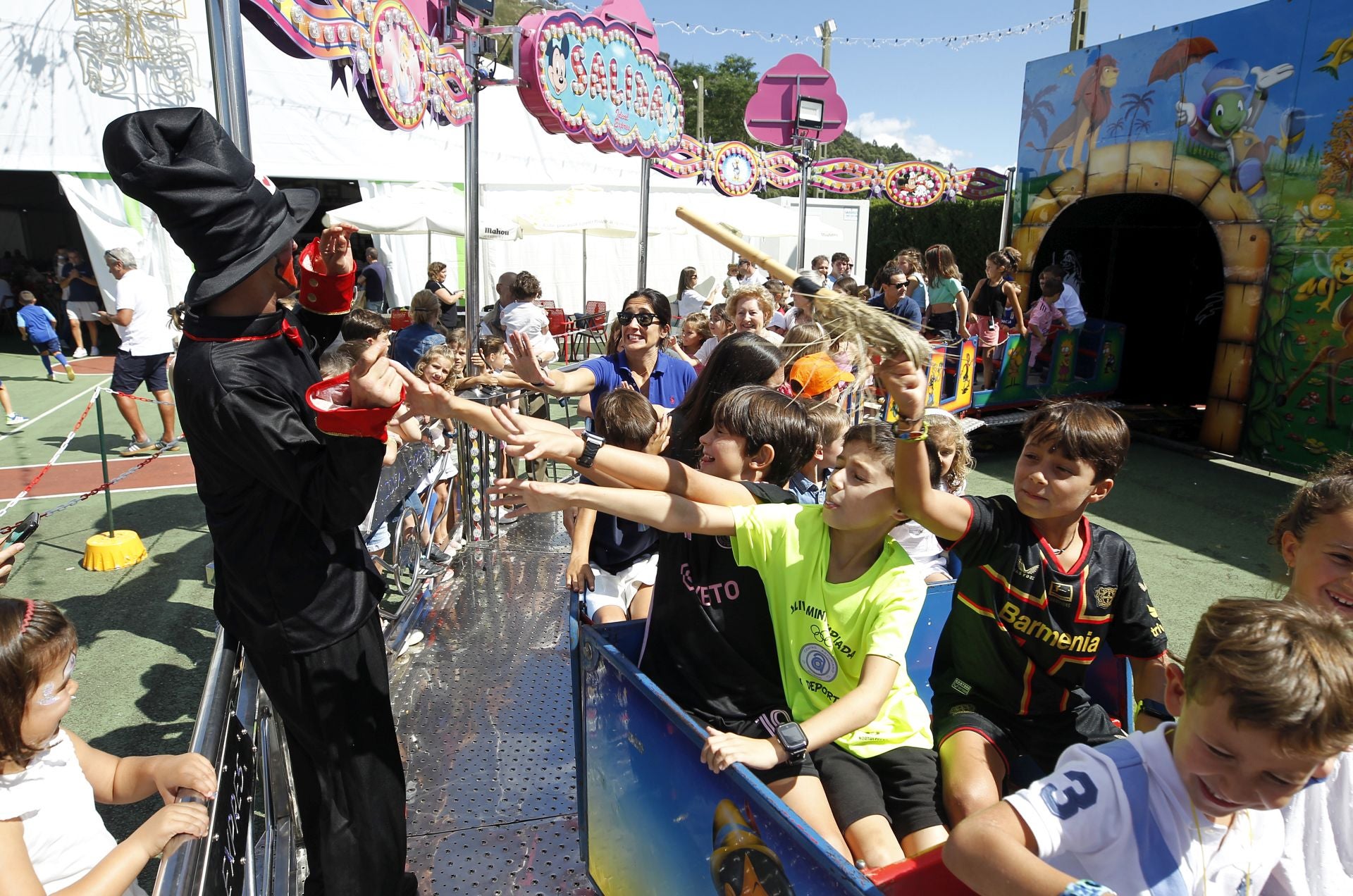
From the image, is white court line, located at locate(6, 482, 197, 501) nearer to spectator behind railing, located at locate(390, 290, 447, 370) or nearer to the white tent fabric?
spectator behind railing, located at locate(390, 290, 447, 370)

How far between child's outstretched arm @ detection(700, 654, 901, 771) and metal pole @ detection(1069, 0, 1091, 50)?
16.1 meters

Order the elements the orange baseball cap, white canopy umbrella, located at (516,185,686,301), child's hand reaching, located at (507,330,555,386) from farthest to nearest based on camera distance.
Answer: white canopy umbrella, located at (516,185,686,301), the orange baseball cap, child's hand reaching, located at (507,330,555,386)

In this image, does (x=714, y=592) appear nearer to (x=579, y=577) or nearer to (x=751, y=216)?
(x=579, y=577)

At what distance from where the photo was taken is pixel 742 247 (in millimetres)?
2547

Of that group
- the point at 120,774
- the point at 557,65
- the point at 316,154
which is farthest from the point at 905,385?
the point at 316,154

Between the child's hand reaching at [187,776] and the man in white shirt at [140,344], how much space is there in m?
7.67

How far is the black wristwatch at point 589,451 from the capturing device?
221 cm

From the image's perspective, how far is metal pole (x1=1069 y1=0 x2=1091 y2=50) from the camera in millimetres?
14664

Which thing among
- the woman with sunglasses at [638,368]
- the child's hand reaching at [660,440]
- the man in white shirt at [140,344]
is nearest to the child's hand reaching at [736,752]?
the child's hand reaching at [660,440]

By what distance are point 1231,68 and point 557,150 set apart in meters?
15.0

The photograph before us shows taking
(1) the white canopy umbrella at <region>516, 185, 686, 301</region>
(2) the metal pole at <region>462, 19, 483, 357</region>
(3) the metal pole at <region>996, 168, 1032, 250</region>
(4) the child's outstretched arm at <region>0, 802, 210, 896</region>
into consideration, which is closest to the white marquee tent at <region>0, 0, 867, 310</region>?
(1) the white canopy umbrella at <region>516, 185, 686, 301</region>

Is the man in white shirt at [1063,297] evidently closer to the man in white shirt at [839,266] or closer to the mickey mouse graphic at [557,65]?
the man in white shirt at [839,266]

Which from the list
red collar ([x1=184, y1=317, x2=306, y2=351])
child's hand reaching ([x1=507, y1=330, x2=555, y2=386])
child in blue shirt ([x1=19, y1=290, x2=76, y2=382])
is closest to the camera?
red collar ([x1=184, y1=317, x2=306, y2=351])

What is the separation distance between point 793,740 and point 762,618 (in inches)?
21.9
